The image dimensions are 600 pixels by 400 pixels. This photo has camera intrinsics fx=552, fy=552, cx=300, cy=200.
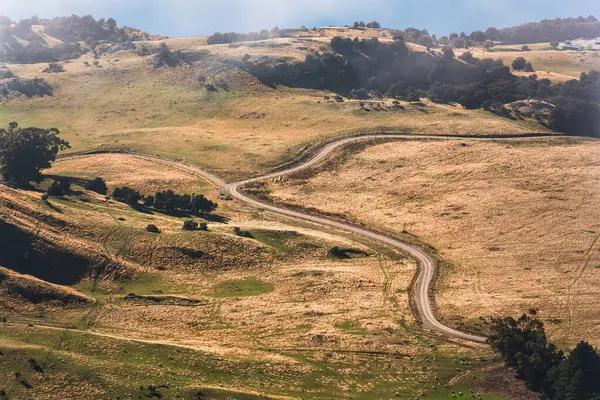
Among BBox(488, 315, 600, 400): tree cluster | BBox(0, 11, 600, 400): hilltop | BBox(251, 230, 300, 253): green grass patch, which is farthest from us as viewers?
BBox(251, 230, 300, 253): green grass patch

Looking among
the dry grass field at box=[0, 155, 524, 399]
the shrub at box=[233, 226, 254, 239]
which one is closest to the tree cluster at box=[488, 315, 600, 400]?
the dry grass field at box=[0, 155, 524, 399]

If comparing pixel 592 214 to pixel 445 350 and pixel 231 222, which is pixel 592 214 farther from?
pixel 231 222

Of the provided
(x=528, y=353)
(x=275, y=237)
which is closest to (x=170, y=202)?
(x=275, y=237)

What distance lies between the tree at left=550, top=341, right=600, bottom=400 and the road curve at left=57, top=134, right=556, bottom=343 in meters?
12.3

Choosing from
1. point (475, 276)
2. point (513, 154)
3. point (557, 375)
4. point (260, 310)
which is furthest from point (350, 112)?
point (557, 375)

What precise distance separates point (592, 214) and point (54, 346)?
320 feet

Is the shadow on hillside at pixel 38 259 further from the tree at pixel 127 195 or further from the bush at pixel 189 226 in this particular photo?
the tree at pixel 127 195

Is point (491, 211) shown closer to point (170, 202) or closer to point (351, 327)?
point (351, 327)

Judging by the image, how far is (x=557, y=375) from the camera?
59938mm

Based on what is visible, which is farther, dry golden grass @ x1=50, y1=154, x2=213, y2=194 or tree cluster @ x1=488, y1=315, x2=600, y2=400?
dry golden grass @ x1=50, y1=154, x2=213, y2=194

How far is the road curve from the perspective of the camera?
7800 centimetres

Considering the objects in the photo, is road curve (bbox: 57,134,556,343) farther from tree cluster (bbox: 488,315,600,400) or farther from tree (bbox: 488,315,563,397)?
tree cluster (bbox: 488,315,600,400)

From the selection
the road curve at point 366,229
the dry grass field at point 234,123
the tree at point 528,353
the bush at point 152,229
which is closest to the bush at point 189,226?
the bush at point 152,229

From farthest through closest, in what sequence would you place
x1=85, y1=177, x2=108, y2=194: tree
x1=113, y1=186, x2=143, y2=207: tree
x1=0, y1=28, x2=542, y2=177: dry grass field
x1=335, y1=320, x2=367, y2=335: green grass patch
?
x1=0, y1=28, x2=542, y2=177: dry grass field < x1=85, y1=177, x2=108, y2=194: tree < x1=113, y1=186, x2=143, y2=207: tree < x1=335, y1=320, x2=367, y2=335: green grass patch
